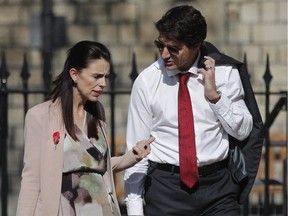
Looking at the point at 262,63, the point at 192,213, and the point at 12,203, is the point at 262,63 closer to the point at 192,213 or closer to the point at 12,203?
the point at 12,203

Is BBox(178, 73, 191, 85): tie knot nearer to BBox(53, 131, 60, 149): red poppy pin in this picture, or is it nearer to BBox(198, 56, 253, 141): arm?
BBox(198, 56, 253, 141): arm

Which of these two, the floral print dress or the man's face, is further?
the man's face

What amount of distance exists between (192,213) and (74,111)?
694 millimetres

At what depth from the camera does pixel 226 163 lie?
5.21 metres

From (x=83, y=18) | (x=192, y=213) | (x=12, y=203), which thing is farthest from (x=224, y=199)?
(x=83, y=18)

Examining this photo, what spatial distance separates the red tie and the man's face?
5.8 inches

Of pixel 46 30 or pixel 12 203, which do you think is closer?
pixel 12 203

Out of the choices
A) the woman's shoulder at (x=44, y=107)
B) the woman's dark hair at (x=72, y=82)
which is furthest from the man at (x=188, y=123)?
the woman's shoulder at (x=44, y=107)

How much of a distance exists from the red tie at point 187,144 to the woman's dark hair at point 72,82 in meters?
0.37

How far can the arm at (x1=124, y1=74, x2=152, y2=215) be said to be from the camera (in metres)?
5.20

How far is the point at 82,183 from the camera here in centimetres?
479

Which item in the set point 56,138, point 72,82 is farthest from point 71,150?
point 72,82

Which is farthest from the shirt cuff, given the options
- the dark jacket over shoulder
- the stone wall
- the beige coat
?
the stone wall

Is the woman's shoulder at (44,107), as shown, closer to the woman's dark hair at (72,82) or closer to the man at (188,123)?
the woman's dark hair at (72,82)
